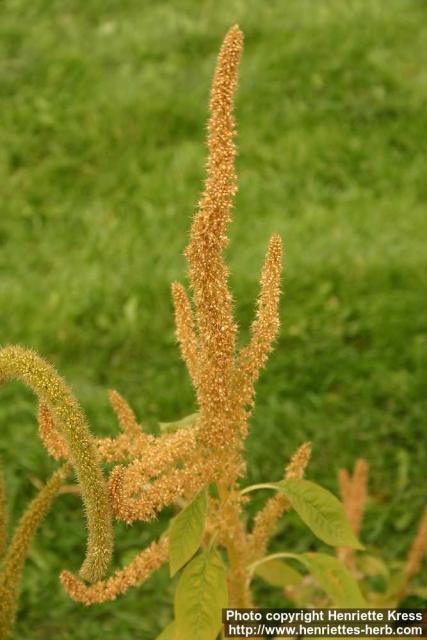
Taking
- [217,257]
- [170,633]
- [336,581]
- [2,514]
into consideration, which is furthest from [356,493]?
[217,257]

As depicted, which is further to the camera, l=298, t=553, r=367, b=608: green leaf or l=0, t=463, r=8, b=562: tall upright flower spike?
l=298, t=553, r=367, b=608: green leaf

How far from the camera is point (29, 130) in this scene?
6.07 meters

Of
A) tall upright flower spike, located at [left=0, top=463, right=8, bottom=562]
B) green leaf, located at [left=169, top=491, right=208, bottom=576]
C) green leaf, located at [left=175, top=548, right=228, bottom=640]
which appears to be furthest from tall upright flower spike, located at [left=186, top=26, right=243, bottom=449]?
tall upright flower spike, located at [left=0, top=463, right=8, bottom=562]

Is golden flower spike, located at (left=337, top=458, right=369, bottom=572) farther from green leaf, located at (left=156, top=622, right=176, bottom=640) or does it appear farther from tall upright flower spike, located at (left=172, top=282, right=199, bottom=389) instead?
tall upright flower spike, located at (left=172, top=282, right=199, bottom=389)

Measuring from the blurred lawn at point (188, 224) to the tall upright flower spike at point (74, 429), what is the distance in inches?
77.9

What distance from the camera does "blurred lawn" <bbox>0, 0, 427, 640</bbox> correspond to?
391 centimetres

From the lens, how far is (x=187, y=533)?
176cm

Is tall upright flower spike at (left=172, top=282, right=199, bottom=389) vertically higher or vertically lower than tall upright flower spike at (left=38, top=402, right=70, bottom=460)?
higher

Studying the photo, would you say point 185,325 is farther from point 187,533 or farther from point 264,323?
point 187,533

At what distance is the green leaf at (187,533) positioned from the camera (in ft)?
5.71

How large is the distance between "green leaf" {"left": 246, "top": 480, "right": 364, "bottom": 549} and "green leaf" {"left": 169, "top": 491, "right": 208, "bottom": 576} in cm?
24

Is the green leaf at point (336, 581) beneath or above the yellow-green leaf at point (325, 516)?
beneath

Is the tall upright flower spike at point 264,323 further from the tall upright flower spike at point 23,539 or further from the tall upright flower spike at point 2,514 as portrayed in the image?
the tall upright flower spike at point 2,514

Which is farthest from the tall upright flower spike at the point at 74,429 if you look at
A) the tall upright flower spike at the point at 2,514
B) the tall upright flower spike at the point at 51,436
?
the tall upright flower spike at the point at 2,514
